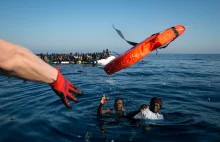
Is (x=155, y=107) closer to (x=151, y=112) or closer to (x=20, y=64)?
(x=151, y=112)

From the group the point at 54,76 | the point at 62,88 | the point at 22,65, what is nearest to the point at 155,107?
the point at 62,88

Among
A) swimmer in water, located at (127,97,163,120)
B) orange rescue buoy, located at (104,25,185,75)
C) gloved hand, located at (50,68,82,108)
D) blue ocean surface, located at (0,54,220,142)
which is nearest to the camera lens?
gloved hand, located at (50,68,82,108)

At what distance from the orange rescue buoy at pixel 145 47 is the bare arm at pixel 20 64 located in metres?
3.48

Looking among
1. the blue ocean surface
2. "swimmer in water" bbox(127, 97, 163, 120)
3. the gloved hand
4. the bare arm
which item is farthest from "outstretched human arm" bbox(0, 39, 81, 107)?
"swimmer in water" bbox(127, 97, 163, 120)

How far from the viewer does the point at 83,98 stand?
11.1 meters

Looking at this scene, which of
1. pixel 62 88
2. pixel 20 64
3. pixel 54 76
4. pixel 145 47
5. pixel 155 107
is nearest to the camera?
pixel 20 64

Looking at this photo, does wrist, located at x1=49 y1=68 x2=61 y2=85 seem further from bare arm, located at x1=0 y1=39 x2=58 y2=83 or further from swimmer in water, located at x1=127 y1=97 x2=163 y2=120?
swimmer in water, located at x1=127 y1=97 x2=163 y2=120

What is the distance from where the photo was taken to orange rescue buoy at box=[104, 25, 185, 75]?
16.9ft

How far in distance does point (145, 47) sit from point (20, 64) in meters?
4.05

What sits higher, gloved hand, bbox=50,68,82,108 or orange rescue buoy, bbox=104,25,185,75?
orange rescue buoy, bbox=104,25,185,75

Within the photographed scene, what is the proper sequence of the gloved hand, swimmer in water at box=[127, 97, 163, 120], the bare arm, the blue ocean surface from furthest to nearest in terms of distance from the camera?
swimmer in water at box=[127, 97, 163, 120] → the blue ocean surface → the gloved hand → the bare arm

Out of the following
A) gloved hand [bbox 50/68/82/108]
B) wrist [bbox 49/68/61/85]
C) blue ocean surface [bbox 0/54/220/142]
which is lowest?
blue ocean surface [bbox 0/54/220/142]

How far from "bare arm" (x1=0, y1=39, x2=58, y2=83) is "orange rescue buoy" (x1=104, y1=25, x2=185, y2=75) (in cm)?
348

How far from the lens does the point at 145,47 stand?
5277 mm
